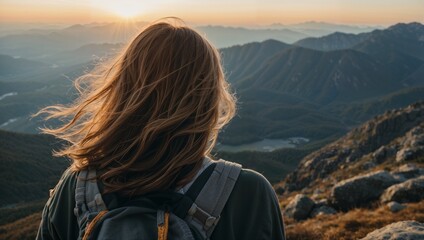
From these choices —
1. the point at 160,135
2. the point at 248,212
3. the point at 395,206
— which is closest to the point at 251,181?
the point at 248,212

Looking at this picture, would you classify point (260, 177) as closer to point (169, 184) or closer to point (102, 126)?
point (169, 184)

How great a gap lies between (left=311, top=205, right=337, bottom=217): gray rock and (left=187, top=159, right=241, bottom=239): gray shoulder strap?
1526cm

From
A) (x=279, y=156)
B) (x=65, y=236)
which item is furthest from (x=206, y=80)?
(x=279, y=156)

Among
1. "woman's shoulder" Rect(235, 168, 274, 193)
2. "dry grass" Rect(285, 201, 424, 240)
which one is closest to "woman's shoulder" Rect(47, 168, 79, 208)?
"woman's shoulder" Rect(235, 168, 274, 193)

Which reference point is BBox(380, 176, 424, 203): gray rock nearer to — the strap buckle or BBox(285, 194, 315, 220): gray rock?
BBox(285, 194, 315, 220): gray rock

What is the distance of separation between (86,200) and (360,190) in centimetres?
1610

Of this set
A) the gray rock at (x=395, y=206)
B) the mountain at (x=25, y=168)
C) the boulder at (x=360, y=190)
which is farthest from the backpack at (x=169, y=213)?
the mountain at (x=25, y=168)

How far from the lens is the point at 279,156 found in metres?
197

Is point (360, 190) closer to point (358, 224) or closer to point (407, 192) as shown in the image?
point (407, 192)

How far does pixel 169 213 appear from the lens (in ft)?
8.74

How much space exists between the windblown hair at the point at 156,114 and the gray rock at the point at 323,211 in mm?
14938

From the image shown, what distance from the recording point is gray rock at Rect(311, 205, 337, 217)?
16938mm

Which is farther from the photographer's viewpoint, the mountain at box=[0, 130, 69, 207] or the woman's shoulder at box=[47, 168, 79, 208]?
the mountain at box=[0, 130, 69, 207]

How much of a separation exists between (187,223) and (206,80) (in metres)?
1.21
